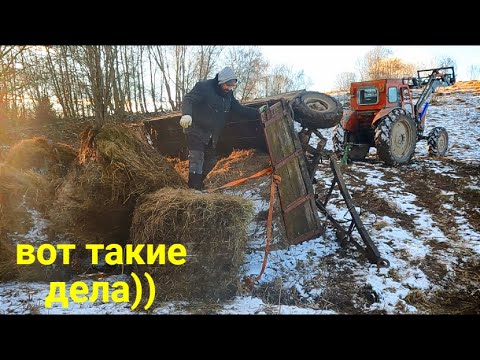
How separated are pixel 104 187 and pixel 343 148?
7.30 meters

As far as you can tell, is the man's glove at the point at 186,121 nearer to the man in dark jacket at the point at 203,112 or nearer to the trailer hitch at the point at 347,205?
the man in dark jacket at the point at 203,112

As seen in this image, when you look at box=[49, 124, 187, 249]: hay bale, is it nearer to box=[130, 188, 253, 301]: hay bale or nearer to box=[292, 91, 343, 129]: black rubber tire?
box=[130, 188, 253, 301]: hay bale

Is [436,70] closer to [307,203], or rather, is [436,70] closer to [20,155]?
[307,203]

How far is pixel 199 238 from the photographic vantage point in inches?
151

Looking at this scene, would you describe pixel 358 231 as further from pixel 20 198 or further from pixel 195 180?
pixel 20 198

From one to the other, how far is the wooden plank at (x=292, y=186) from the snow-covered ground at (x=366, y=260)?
1.99 ft

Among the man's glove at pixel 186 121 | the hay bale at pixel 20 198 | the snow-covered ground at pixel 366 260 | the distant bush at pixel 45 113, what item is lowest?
the snow-covered ground at pixel 366 260

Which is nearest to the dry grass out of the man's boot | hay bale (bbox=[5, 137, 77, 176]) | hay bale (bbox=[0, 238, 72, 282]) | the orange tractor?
the man's boot

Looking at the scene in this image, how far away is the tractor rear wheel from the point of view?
8680mm

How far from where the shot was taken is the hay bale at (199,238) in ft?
12.6

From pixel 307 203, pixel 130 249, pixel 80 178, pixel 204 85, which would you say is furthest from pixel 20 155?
pixel 307 203

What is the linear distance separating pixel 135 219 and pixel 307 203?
2.14 m

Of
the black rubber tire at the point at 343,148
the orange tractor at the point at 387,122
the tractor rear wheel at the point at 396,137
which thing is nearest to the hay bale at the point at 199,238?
the tractor rear wheel at the point at 396,137

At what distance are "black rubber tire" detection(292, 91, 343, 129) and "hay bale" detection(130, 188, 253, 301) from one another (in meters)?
1.84
